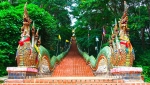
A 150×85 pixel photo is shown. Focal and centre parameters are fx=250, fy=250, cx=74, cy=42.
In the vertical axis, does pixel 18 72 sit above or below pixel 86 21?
below

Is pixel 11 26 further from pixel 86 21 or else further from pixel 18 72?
pixel 86 21

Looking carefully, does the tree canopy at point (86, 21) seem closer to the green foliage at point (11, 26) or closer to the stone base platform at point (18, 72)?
the green foliage at point (11, 26)

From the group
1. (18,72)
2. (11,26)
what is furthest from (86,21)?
(18,72)

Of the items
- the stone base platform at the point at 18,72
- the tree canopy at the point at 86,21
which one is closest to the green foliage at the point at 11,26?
the tree canopy at the point at 86,21

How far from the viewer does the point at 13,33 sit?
1193 cm

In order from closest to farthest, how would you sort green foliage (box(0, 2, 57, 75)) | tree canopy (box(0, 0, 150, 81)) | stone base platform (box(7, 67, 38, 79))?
stone base platform (box(7, 67, 38, 79)) → green foliage (box(0, 2, 57, 75)) → tree canopy (box(0, 0, 150, 81))

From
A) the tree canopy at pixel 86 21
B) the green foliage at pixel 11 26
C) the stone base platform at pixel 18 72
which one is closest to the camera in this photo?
the stone base platform at pixel 18 72

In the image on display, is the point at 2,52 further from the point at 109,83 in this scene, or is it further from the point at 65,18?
the point at 65,18

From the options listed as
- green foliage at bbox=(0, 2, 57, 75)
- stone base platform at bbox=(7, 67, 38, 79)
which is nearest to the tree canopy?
green foliage at bbox=(0, 2, 57, 75)

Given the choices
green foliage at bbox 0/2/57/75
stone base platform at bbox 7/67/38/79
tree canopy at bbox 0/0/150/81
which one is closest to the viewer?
stone base platform at bbox 7/67/38/79

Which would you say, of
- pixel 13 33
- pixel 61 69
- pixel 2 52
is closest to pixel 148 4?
pixel 61 69

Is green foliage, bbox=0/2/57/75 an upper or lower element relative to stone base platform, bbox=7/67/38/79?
upper

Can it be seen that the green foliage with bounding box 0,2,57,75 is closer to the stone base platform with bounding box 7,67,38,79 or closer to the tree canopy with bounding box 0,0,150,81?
the tree canopy with bounding box 0,0,150,81

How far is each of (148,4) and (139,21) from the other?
189 centimetres
